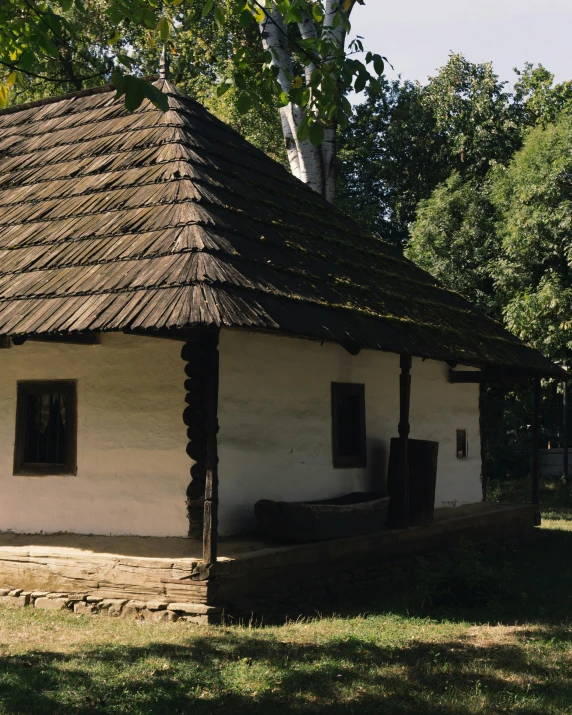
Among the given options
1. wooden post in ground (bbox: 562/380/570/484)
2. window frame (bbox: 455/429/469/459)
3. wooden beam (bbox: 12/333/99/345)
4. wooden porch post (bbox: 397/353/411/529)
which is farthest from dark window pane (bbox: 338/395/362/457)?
wooden post in ground (bbox: 562/380/570/484)

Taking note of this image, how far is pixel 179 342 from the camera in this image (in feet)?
26.5

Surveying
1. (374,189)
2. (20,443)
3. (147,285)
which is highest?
(374,189)

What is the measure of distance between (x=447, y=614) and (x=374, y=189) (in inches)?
894

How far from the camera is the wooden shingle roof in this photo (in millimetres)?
7109

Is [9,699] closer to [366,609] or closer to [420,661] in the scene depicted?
[420,661]

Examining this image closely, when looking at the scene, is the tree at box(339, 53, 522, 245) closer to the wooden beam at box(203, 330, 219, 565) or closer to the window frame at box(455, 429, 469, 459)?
the window frame at box(455, 429, 469, 459)

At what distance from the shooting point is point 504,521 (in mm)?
11914

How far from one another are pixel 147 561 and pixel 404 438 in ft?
11.2

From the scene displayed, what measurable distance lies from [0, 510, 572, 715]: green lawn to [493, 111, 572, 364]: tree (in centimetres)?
986

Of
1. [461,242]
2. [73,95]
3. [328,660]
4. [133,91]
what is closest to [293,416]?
[328,660]

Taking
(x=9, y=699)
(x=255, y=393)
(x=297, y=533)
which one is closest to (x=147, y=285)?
(x=255, y=393)

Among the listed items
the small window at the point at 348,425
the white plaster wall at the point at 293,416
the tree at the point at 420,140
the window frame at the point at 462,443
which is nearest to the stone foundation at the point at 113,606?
the white plaster wall at the point at 293,416

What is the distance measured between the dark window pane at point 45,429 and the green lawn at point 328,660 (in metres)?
1.68

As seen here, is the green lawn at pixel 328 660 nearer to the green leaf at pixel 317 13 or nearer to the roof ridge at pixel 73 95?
the green leaf at pixel 317 13
